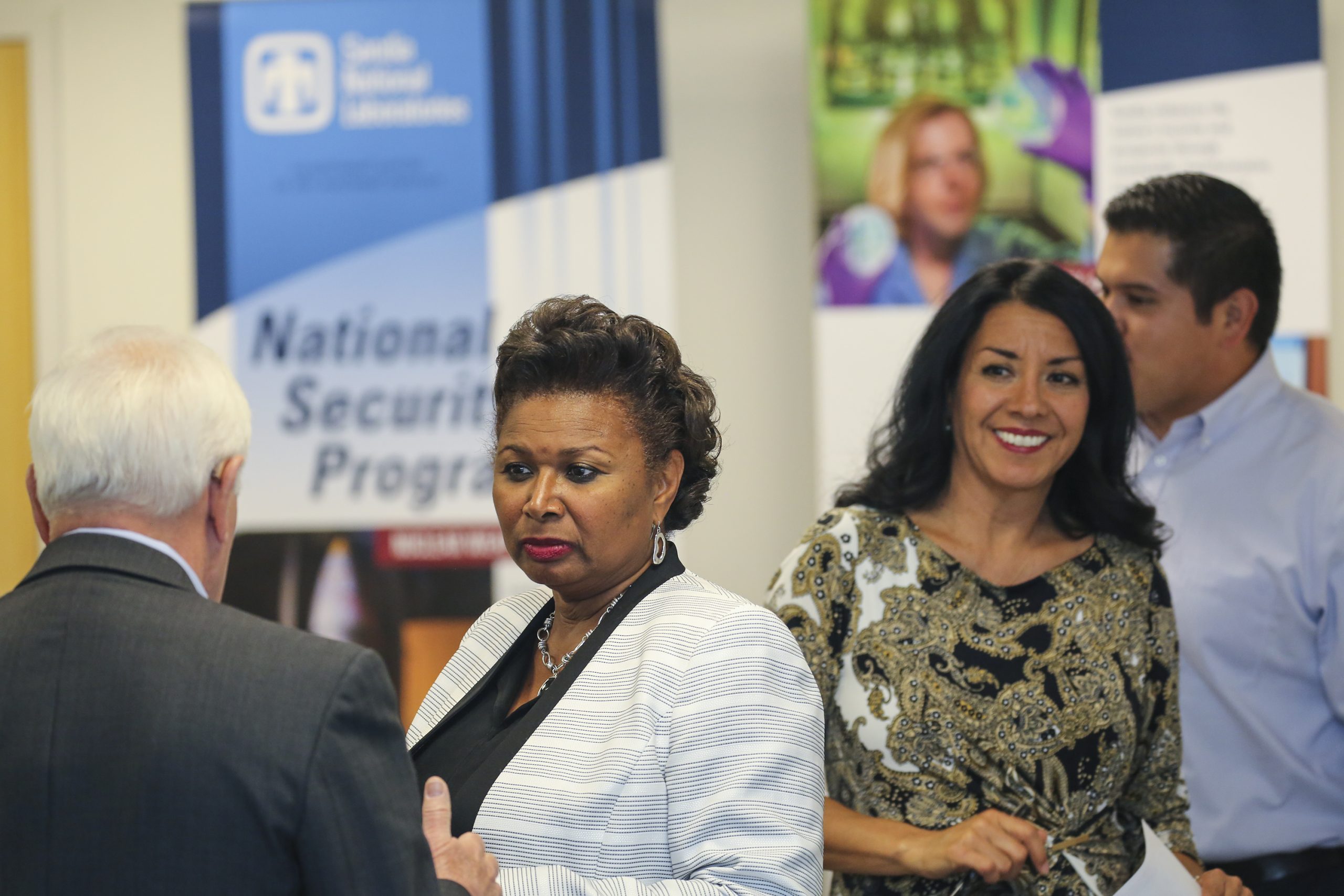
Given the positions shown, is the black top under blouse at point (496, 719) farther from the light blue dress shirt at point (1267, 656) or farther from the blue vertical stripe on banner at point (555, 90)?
the blue vertical stripe on banner at point (555, 90)

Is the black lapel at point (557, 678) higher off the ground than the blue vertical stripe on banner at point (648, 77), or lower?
lower

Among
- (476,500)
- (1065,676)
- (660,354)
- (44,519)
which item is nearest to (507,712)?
(660,354)

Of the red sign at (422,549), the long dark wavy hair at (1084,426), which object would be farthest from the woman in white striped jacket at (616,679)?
the red sign at (422,549)

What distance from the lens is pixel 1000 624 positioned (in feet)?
6.96

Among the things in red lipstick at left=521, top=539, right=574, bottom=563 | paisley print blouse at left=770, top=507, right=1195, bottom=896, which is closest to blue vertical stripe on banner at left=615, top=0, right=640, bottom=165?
paisley print blouse at left=770, top=507, right=1195, bottom=896

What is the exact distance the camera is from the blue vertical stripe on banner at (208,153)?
13.6 feet

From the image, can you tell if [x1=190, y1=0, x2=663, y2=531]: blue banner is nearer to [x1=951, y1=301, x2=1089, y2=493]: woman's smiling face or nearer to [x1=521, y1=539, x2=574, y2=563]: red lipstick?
[x1=951, y1=301, x2=1089, y2=493]: woman's smiling face

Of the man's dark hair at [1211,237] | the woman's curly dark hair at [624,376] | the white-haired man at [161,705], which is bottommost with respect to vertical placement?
the white-haired man at [161,705]

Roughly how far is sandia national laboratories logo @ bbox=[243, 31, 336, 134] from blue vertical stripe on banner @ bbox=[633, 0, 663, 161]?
0.98 m

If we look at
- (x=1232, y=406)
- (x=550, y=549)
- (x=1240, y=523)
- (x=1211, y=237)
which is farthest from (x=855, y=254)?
(x=550, y=549)

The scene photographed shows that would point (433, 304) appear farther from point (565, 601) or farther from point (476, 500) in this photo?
point (565, 601)

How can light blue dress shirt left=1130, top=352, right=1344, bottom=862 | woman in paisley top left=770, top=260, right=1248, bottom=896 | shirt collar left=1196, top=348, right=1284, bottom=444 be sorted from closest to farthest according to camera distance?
woman in paisley top left=770, top=260, right=1248, bottom=896, light blue dress shirt left=1130, top=352, right=1344, bottom=862, shirt collar left=1196, top=348, right=1284, bottom=444

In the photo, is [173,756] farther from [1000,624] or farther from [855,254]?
[855,254]

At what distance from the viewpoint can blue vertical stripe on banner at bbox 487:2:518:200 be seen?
415cm
